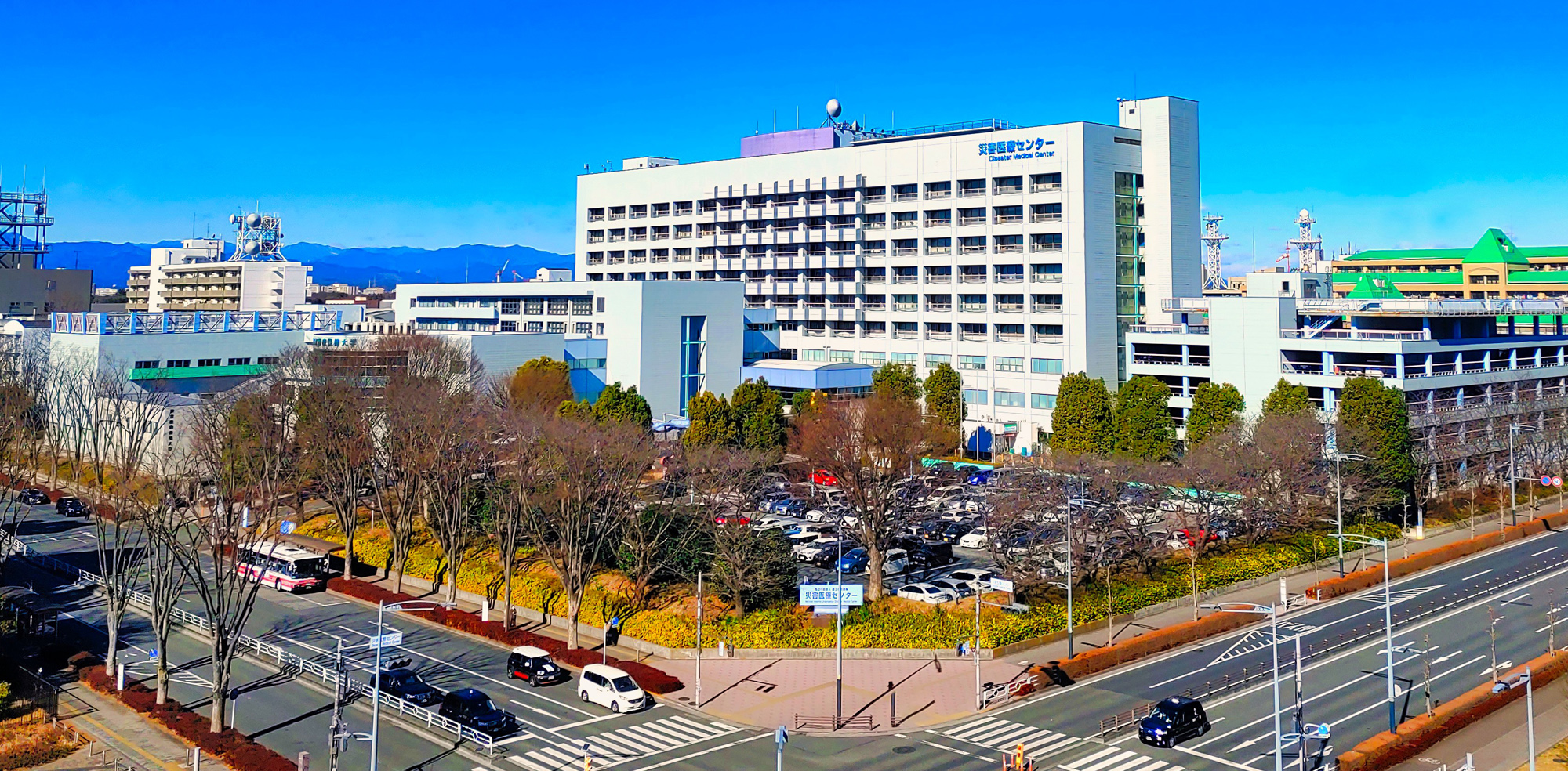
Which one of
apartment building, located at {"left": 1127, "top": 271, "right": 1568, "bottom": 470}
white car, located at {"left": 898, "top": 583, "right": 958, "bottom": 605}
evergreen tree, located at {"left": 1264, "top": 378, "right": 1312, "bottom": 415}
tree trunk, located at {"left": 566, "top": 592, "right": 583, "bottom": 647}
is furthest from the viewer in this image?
apartment building, located at {"left": 1127, "top": 271, "right": 1568, "bottom": 470}

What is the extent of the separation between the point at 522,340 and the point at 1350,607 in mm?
60430

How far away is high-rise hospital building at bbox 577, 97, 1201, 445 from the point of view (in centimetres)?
9044

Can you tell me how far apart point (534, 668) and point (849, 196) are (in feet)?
227

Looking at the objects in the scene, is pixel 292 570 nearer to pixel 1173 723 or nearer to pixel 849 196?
pixel 1173 723

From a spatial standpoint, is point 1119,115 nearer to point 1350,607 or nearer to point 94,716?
point 1350,607

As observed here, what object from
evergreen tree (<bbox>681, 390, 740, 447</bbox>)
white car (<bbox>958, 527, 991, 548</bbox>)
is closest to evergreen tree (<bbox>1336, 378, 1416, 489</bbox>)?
white car (<bbox>958, 527, 991, 548</bbox>)

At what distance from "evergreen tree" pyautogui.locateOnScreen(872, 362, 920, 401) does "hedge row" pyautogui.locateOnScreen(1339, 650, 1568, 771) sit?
49.9 metres

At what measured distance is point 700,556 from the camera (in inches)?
1906

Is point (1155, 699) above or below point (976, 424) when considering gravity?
below

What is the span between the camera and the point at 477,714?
3650 centimetres

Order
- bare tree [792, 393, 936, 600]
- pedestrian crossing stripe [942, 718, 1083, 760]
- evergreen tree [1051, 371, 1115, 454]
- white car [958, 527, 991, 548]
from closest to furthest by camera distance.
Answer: pedestrian crossing stripe [942, 718, 1083, 760]
bare tree [792, 393, 936, 600]
white car [958, 527, 991, 548]
evergreen tree [1051, 371, 1115, 454]

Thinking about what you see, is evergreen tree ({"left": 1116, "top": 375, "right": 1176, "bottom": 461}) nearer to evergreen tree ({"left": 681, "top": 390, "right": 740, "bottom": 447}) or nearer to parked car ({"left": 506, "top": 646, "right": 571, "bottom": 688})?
evergreen tree ({"left": 681, "top": 390, "right": 740, "bottom": 447})

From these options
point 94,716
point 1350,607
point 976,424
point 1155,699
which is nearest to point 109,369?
point 94,716

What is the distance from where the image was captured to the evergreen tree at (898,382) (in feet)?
292
